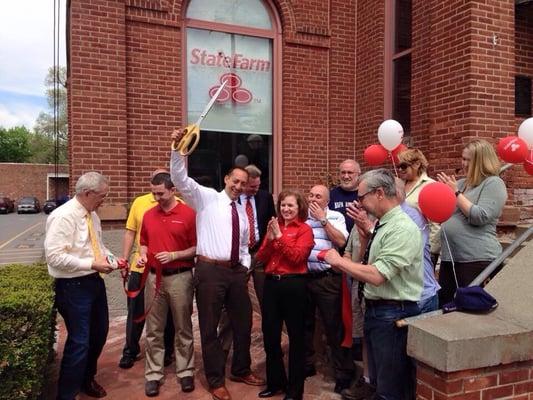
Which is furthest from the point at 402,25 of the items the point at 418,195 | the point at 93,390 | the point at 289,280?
the point at 93,390

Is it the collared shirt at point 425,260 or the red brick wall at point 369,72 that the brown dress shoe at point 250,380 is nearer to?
the collared shirt at point 425,260

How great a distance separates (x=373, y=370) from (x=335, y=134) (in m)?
4.90

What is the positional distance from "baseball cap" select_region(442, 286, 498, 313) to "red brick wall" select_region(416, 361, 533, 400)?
1.04ft

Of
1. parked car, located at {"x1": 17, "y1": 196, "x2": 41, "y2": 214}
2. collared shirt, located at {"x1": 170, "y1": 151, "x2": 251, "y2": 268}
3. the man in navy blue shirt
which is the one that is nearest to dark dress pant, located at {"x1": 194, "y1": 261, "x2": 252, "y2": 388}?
collared shirt, located at {"x1": 170, "y1": 151, "x2": 251, "y2": 268}

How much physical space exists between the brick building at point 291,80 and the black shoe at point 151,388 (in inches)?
121

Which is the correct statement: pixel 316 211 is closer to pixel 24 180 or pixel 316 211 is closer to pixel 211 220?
pixel 211 220

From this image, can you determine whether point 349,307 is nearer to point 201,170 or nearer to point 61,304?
point 61,304

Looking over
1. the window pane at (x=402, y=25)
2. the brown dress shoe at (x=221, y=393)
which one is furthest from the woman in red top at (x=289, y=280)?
the window pane at (x=402, y=25)

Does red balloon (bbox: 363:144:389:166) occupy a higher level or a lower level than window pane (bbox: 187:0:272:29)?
lower

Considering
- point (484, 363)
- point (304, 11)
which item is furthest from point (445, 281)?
point (304, 11)

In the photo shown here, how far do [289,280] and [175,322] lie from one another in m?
1.04

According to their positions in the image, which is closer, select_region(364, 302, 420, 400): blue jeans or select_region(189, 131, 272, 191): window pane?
select_region(364, 302, 420, 400): blue jeans

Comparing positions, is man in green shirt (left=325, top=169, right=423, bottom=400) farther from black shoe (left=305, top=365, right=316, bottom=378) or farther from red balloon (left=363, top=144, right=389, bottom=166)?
red balloon (left=363, top=144, right=389, bottom=166)

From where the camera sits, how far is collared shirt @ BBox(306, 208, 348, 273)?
3716mm
